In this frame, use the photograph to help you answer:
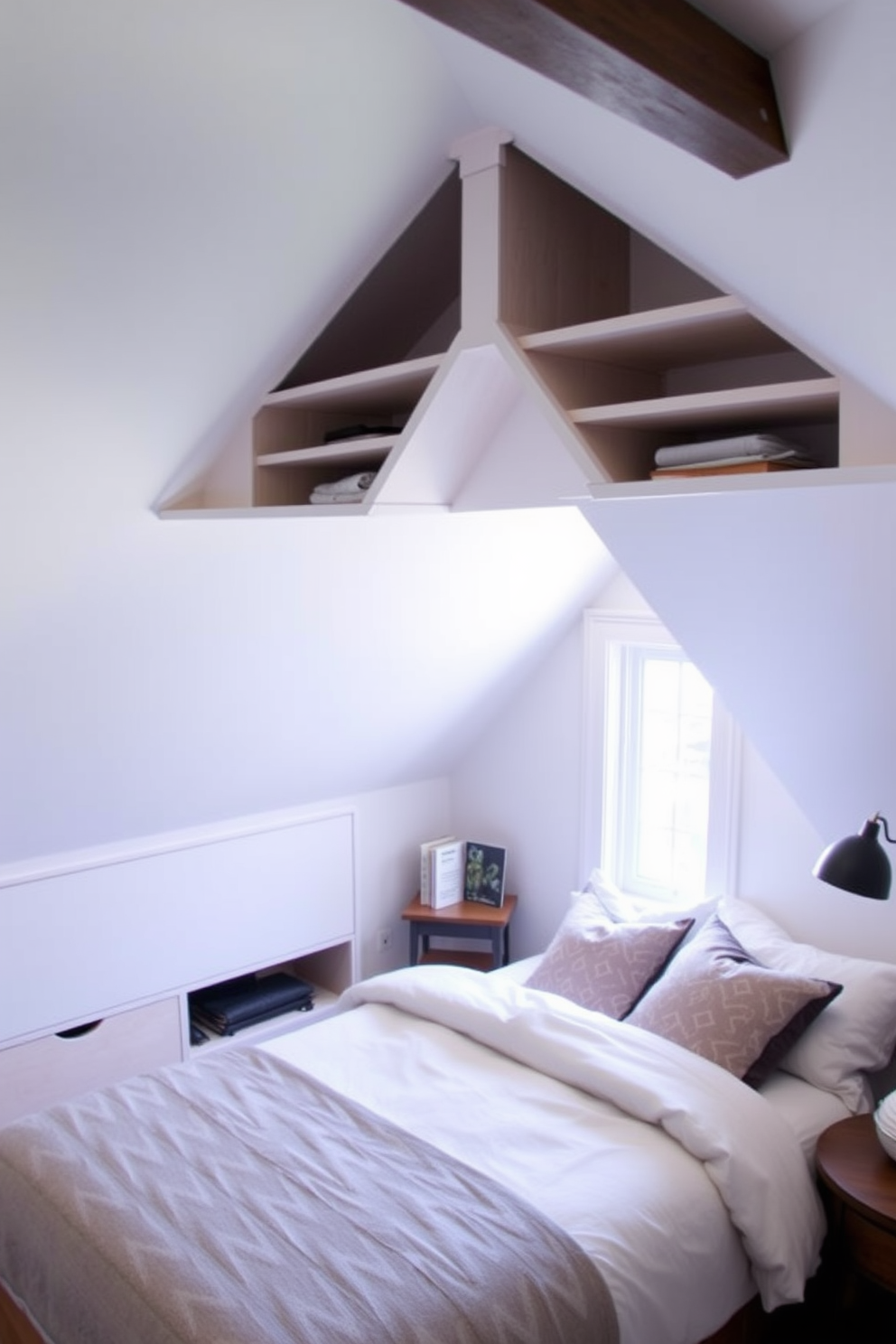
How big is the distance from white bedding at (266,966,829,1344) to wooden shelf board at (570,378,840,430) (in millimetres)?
1582

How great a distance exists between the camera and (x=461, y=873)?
4.45 m

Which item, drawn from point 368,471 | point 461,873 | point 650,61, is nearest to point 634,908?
point 461,873

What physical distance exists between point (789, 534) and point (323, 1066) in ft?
6.10

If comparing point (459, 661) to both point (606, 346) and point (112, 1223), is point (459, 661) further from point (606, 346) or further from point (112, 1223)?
point (112, 1223)

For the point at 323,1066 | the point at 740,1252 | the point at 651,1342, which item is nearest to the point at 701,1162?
the point at 740,1252

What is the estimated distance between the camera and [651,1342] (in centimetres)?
219

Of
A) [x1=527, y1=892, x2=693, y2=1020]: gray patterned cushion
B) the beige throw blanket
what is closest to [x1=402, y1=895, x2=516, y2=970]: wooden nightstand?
[x1=527, y1=892, x2=693, y2=1020]: gray patterned cushion

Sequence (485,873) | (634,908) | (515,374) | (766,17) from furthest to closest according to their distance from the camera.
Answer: (485,873)
(634,908)
(515,374)
(766,17)

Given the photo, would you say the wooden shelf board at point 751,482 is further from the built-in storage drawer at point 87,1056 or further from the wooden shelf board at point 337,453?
the built-in storage drawer at point 87,1056

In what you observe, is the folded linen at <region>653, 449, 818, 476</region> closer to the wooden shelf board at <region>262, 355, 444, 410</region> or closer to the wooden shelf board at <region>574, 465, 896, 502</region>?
the wooden shelf board at <region>574, 465, 896, 502</region>

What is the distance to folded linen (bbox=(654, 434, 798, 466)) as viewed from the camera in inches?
77.0

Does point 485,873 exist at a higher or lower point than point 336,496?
lower

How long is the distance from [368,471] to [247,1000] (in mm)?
2149

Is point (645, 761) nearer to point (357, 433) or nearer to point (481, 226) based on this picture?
point (357, 433)
